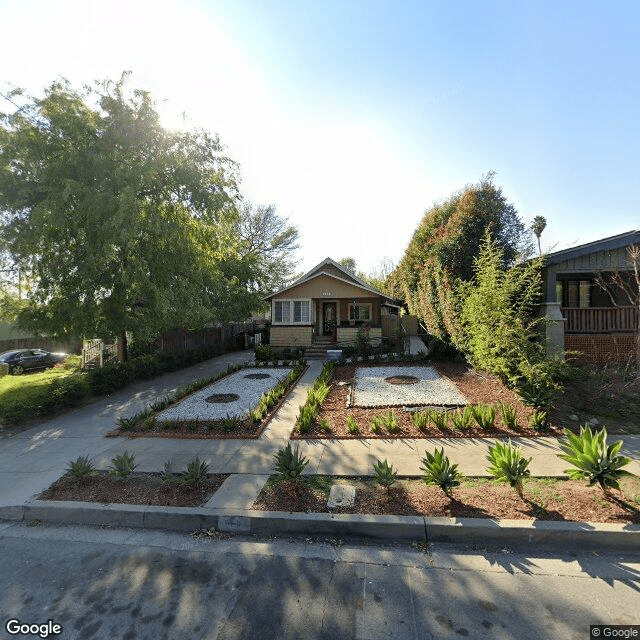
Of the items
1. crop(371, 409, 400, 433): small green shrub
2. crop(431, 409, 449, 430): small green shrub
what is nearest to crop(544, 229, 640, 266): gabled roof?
crop(431, 409, 449, 430): small green shrub

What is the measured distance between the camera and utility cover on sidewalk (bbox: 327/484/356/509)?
14.4ft

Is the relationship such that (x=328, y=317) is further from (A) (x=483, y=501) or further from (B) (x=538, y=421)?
(A) (x=483, y=501)

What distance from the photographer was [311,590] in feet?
10.4

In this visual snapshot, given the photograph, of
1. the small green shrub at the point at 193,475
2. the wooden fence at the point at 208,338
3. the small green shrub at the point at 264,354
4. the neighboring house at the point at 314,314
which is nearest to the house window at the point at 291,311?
the neighboring house at the point at 314,314

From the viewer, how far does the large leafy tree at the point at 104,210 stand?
10.4 metres

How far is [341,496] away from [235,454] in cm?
255

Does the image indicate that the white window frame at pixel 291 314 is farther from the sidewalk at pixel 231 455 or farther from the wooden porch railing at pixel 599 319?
the wooden porch railing at pixel 599 319

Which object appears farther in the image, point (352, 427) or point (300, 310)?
point (300, 310)

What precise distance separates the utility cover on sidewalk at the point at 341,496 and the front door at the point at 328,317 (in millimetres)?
17235

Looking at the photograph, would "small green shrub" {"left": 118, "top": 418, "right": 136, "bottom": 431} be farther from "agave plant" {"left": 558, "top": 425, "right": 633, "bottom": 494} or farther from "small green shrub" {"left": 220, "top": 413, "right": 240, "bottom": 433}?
"agave plant" {"left": 558, "top": 425, "right": 633, "bottom": 494}

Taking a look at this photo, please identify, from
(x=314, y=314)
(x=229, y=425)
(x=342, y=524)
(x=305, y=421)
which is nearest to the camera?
(x=342, y=524)

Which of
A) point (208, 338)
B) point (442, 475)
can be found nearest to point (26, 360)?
point (208, 338)

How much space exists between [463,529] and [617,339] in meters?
11.2

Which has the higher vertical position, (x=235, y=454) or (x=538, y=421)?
(x=538, y=421)
